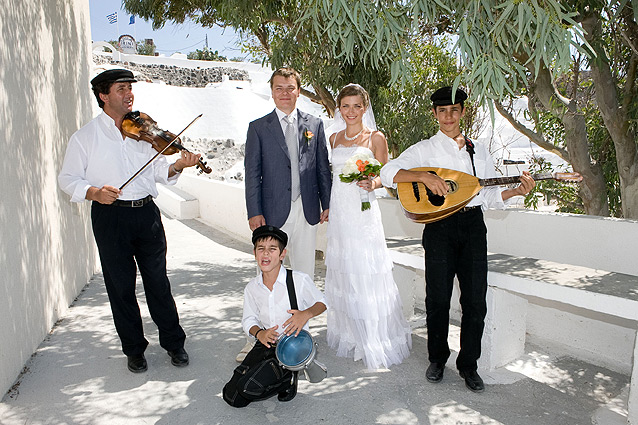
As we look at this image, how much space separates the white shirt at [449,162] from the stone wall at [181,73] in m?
35.5

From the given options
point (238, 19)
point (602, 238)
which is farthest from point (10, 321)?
point (602, 238)

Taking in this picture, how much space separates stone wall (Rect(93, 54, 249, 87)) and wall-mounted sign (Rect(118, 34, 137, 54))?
149 inches

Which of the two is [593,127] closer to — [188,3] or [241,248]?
[241,248]

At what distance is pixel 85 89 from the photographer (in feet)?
22.8

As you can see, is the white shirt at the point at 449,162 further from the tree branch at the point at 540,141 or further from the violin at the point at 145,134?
the tree branch at the point at 540,141

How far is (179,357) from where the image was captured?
3824 millimetres

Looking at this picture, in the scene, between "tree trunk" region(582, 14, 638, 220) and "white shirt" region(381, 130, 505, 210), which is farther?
"tree trunk" region(582, 14, 638, 220)

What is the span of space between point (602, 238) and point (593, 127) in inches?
88.5

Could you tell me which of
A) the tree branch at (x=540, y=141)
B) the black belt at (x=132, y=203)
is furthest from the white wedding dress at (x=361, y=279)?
the tree branch at (x=540, y=141)

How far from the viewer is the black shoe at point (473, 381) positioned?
336 centimetres

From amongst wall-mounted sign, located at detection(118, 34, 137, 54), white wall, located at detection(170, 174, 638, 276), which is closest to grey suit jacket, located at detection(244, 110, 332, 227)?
white wall, located at detection(170, 174, 638, 276)

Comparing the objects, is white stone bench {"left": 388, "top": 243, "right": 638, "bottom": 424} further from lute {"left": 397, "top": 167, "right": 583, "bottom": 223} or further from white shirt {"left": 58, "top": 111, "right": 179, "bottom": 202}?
white shirt {"left": 58, "top": 111, "right": 179, "bottom": 202}

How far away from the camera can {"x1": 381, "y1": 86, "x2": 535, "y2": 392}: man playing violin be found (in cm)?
332

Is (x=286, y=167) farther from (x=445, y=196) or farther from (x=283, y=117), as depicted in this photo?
(x=445, y=196)
